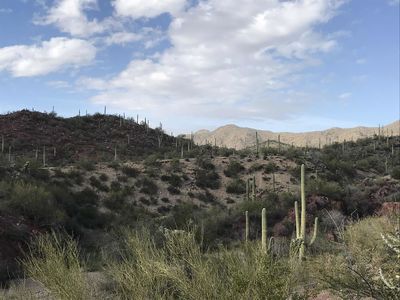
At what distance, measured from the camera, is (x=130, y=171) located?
134 feet

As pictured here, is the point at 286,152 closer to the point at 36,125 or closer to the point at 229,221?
the point at 229,221

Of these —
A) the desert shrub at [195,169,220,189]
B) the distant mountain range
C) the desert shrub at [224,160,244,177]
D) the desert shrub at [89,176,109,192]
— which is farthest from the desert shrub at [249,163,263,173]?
the distant mountain range

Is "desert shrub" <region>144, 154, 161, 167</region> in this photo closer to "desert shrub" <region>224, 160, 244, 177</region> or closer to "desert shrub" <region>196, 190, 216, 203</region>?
"desert shrub" <region>224, 160, 244, 177</region>

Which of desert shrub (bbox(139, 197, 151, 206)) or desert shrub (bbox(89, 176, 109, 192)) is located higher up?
desert shrub (bbox(89, 176, 109, 192))

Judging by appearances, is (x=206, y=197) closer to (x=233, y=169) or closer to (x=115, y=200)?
(x=233, y=169)

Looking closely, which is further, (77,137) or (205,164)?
(77,137)

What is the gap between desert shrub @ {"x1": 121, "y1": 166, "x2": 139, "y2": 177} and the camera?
4046 centimetres

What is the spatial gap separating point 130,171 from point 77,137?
16938 millimetres

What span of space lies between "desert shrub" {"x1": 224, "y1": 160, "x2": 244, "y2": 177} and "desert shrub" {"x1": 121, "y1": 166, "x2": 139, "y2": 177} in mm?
8074

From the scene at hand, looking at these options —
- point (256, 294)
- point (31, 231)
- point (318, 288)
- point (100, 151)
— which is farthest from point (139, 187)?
point (256, 294)

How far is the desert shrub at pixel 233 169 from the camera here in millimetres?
43453

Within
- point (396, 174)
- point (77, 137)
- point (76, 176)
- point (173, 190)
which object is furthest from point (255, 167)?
point (77, 137)

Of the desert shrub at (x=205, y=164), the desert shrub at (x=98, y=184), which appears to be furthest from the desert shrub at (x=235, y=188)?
the desert shrub at (x=98, y=184)

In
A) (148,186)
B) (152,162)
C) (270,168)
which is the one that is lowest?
(148,186)
